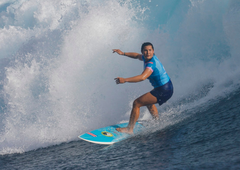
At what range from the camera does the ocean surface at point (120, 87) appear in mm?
4039

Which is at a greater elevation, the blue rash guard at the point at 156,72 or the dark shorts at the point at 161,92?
the blue rash guard at the point at 156,72

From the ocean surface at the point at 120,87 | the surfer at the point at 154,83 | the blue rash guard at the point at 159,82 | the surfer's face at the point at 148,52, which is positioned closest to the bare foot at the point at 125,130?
the surfer at the point at 154,83

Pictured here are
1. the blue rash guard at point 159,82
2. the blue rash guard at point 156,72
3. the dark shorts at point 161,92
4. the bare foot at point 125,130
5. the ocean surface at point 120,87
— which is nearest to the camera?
the ocean surface at point 120,87

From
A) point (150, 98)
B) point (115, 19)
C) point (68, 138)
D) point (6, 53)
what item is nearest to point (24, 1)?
point (6, 53)

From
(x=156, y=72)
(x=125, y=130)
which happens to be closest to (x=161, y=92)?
(x=156, y=72)

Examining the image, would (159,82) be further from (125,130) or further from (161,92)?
(125,130)

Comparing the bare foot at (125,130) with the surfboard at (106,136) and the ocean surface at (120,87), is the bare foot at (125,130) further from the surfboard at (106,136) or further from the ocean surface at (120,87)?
the ocean surface at (120,87)

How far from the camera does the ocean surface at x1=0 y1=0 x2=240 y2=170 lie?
159 inches

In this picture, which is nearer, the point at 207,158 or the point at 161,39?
the point at 207,158

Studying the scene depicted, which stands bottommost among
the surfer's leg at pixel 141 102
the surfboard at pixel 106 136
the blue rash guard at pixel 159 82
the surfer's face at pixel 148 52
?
the surfboard at pixel 106 136

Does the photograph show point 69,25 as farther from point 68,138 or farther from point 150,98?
point 150,98

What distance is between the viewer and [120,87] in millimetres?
7988

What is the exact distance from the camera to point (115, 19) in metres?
9.23

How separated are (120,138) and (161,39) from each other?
5031 mm
